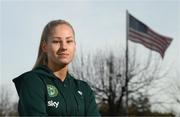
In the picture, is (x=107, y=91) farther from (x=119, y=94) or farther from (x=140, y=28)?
(x=140, y=28)

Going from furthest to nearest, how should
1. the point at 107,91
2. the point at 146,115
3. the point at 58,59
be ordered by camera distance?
Answer: 1. the point at 107,91
2. the point at 146,115
3. the point at 58,59

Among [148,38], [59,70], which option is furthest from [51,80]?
[148,38]

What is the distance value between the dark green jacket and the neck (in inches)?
0.6

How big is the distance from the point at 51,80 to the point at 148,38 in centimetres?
1843

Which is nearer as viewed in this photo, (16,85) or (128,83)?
(16,85)

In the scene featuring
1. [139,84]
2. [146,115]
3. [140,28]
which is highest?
[140,28]

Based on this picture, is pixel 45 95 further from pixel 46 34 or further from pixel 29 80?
pixel 46 34

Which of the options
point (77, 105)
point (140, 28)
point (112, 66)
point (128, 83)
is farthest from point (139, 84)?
point (77, 105)

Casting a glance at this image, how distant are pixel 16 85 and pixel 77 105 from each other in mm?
273

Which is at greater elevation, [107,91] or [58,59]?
[58,59]

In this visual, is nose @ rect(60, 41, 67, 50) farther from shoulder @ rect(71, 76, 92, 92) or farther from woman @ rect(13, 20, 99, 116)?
shoulder @ rect(71, 76, 92, 92)

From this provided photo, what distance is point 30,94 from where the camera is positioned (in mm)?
1806

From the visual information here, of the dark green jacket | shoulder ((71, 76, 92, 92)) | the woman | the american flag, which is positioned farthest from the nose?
the american flag

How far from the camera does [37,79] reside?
1.82 m
